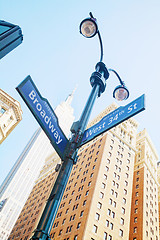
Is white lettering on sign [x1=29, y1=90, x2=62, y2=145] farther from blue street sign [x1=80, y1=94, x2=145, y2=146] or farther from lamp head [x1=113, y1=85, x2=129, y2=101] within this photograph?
lamp head [x1=113, y1=85, x2=129, y2=101]

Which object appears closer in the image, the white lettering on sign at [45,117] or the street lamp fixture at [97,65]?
the white lettering on sign at [45,117]

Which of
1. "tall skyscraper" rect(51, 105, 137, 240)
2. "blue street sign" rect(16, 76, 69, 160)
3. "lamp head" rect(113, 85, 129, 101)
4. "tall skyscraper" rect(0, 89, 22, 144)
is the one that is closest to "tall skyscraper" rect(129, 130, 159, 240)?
"tall skyscraper" rect(51, 105, 137, 240)

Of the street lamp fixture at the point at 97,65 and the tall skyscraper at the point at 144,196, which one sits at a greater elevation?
the tall skyscraper at the point at 144,196

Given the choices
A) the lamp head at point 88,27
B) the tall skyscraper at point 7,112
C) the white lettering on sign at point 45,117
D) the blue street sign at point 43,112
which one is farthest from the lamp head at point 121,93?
the tall skyscraper at point 7,112

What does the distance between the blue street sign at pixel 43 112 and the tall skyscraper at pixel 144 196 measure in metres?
48.9

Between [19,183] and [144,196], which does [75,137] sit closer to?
[144,196]

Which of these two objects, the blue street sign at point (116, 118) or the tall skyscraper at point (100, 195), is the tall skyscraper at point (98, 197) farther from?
the blue street sign at point (116, 118)

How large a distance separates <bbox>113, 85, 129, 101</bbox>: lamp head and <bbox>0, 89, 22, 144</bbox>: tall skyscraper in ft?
137

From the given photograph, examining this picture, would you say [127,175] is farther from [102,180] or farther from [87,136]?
[87,136]

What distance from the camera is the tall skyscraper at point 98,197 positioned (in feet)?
123

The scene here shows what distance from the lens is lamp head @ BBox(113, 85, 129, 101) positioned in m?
7.55

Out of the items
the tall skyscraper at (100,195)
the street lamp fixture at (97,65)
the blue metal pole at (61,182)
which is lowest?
the blue metal pole at (61,182)

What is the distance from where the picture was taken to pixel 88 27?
646 centimetres

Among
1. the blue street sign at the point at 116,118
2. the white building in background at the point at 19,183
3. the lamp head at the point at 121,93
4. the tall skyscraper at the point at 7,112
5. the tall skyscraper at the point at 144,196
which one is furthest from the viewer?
the white building in background at the point at 19,183
